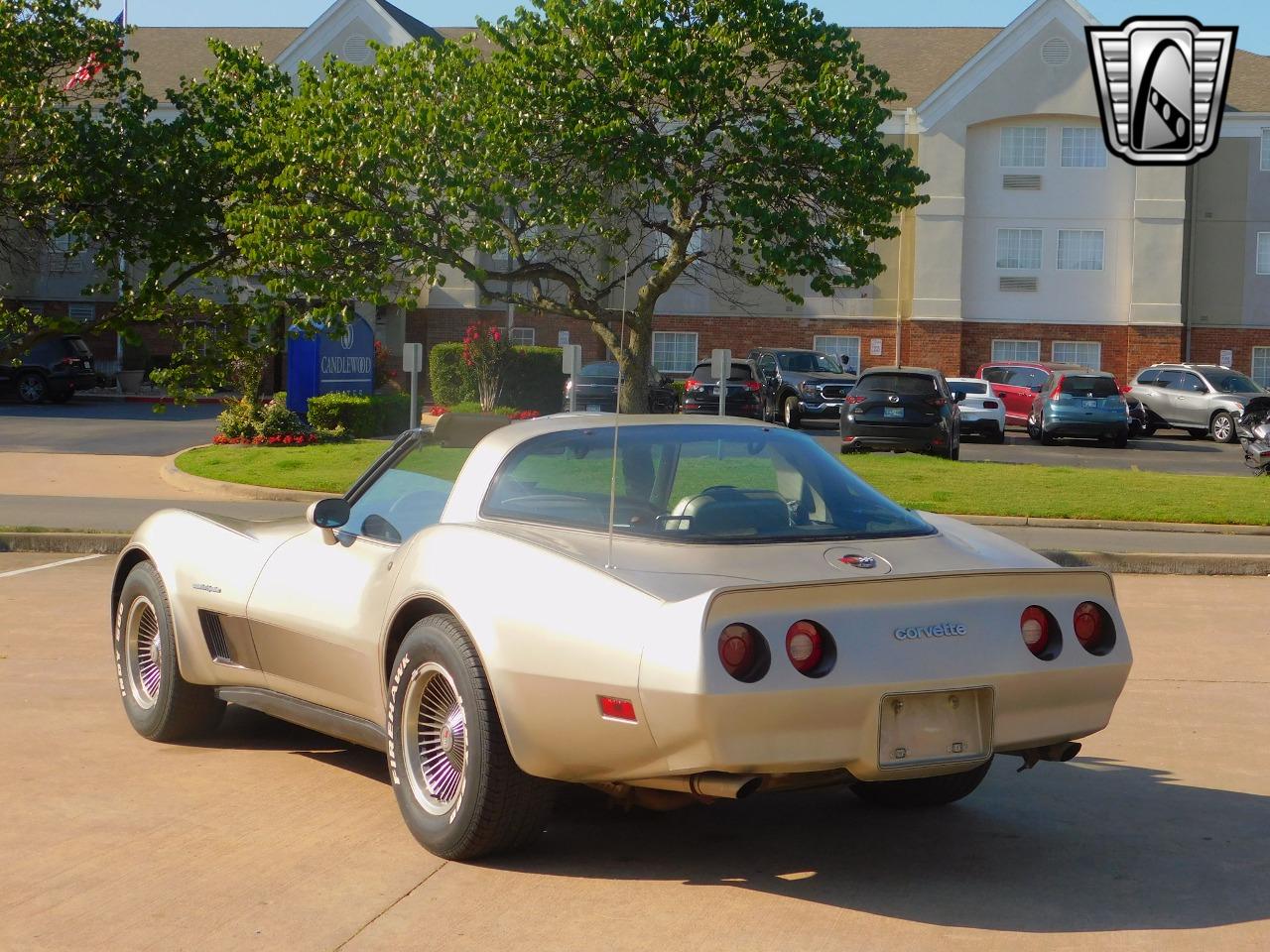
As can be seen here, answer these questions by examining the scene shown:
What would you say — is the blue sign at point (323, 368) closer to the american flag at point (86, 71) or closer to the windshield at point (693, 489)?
the american flag at point (86, 71)

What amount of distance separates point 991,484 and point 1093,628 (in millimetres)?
14778

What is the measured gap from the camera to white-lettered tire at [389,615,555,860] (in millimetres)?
4824

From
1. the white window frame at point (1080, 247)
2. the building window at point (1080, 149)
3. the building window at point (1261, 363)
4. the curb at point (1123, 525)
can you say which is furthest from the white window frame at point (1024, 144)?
the curb at point (1123, 525)

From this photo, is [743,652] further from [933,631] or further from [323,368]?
[323,368]

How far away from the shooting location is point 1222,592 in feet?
40.9

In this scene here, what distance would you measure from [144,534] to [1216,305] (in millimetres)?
44317

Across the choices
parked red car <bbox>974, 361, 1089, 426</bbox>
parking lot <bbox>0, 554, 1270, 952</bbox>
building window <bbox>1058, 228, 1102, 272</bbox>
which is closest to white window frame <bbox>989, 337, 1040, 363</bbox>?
building window <bbox>1058, 228, 1102, 272</bbox>

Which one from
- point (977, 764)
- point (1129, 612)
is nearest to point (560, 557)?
point (977, 764)

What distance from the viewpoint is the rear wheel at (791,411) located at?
1433 inches

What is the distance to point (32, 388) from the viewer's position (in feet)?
132

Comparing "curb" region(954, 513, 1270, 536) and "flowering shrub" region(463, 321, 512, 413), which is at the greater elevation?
"flowering shrub" region(463, 321, 512, 413)

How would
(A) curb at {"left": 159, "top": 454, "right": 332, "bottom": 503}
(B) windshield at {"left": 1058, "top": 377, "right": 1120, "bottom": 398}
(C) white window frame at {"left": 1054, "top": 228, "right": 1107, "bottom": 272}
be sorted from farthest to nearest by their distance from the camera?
(C) white window frame at {"left": 1054, "top": 228, "right": 1107, "bottom": 272}
(B) windshield at {"left": 1058, "top": 377, "right": 1120, "bottom": 398}
(A) curb at {"left": 159, "top": 454, "right": 332, "bottom": 503}

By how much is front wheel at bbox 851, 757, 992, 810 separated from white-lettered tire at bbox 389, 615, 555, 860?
4.69 feet

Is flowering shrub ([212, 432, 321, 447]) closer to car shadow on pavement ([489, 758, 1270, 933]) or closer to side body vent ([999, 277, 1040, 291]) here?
car shadow on pavement ([489, 758, 1270, 933])
